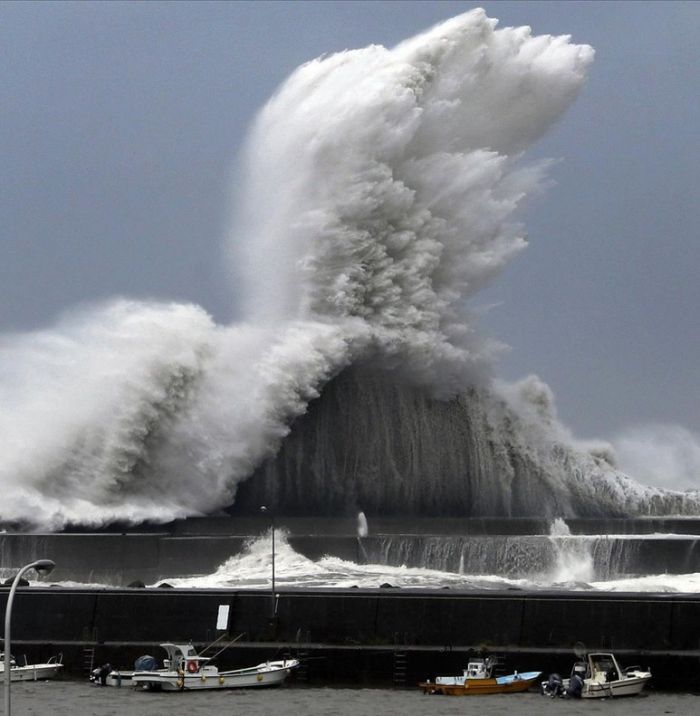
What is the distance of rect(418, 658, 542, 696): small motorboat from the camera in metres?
22.7

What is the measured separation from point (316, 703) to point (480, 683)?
2.52 m

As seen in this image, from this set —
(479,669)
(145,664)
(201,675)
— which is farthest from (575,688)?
(145,664)

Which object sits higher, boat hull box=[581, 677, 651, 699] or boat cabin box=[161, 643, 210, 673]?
boat cabin box=[161, 643, 210, 673]

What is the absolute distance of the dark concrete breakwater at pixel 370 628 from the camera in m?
23.4

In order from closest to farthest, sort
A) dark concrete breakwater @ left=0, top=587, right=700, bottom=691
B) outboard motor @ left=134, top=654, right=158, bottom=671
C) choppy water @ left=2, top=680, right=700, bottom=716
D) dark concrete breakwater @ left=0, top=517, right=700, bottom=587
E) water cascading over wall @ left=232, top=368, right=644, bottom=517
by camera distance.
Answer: choppy water @ left=2, top=680, right=700, bottom=716 < dark concrete breakwater @ left=0, top=587, right=700, bottom=691 < outboard motor @ left=134, top=654, right=158, bottom=671 < dark concrete breakwater @ left=0, top=517, right=700, bottom=587 < water cascading over wall @ left=232, top=368, right=644, bottom=517

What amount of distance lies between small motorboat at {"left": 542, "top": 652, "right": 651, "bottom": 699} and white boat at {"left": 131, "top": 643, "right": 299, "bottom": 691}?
415cm

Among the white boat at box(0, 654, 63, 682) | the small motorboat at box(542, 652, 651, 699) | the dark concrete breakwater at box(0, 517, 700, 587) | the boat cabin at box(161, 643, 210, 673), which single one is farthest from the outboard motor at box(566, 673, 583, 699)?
the dark concrete breakwater at box(0, 517, 700, 587)

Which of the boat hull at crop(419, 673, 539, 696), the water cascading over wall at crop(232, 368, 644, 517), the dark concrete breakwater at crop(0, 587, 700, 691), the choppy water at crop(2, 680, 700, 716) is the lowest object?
the choppy water at crop(2, 680, 700, 716)

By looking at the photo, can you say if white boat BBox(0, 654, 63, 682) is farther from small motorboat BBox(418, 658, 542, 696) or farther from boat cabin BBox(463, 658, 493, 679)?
boat cabin BBox(463, 658, 493, 679)

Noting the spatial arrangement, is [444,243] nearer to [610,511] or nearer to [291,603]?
[610,511]

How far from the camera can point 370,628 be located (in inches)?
964

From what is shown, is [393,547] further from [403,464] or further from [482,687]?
[482,687]

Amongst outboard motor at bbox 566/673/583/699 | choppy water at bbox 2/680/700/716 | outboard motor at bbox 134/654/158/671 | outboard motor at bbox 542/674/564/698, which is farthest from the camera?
outboard motor at bbox 134/654/158/671

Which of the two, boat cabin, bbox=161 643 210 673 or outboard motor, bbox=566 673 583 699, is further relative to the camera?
boat cabin, bbox=161 643 210 673
